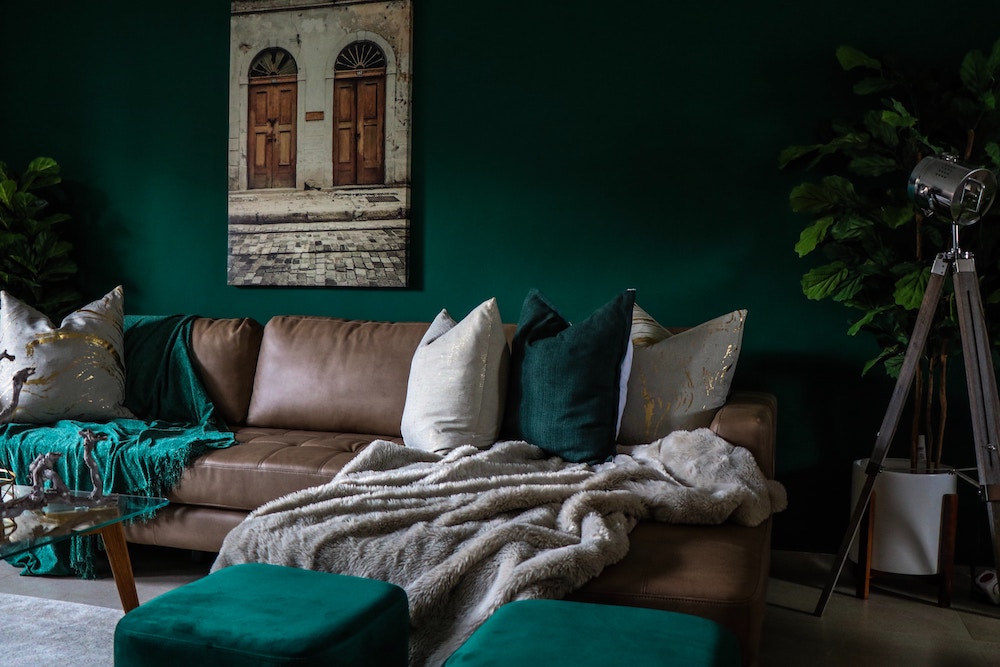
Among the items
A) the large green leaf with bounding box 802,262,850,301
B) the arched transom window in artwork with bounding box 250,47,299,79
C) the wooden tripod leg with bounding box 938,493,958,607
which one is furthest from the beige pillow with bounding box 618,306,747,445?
the arched transom window in artwork with bounding box 250,47,299,79

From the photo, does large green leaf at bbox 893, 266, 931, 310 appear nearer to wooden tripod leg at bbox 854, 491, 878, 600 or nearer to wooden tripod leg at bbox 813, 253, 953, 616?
wooden tripod leg at bbox 813, 253, 953, 616

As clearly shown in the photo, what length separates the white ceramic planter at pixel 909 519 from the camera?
109 inches

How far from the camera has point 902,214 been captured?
2.82m

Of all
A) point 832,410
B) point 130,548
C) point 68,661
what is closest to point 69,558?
point 130,548

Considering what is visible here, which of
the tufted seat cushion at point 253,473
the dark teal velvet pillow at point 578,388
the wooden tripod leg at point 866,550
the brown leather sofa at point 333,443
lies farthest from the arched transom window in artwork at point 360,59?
the wooden tripod leg at point 866,550

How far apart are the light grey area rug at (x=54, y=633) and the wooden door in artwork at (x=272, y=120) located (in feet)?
6.51

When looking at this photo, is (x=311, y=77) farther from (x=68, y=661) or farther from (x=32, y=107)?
(x=68, y=661)

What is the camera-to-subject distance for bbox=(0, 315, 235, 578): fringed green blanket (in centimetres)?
277

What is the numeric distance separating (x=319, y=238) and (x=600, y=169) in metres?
1.28

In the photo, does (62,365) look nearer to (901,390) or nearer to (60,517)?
(60,517)

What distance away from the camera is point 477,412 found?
277 centimetres

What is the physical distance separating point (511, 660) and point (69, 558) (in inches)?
83.1

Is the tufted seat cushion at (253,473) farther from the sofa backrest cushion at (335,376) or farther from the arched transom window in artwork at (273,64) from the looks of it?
the arched transom window in artwork at (273,64)

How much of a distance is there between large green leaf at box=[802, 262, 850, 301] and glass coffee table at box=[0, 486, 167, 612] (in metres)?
2.19
